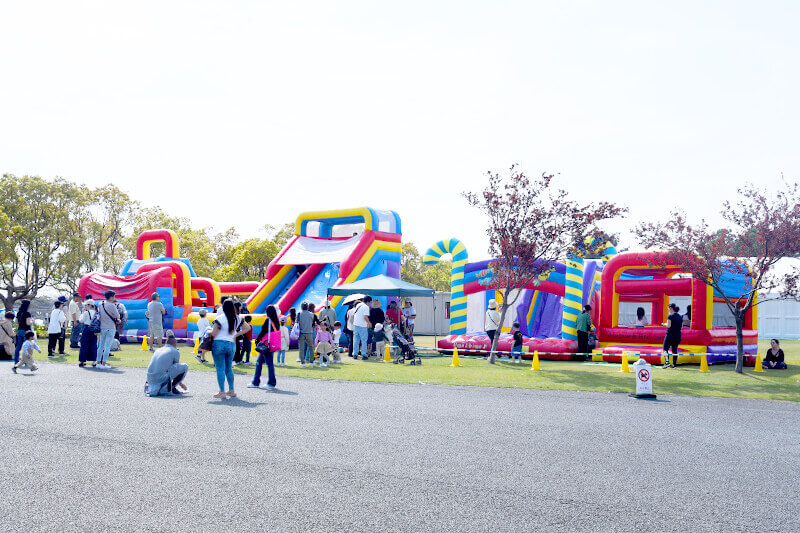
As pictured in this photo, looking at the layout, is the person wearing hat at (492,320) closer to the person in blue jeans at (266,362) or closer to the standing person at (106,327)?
the person in blue jeans at (266,362)

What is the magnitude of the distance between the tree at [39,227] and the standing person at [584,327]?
30.1 m

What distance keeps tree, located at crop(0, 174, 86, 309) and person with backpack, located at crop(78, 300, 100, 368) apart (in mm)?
24310

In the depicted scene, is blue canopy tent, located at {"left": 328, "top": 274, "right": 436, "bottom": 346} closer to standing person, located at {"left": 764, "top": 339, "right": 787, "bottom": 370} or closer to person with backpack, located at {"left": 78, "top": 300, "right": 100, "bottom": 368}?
person with backpack, located at {"left": 78, "top": 300, "right": 100, "bottom": 368}

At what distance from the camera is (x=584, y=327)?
18172 mm

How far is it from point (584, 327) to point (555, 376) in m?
4.44

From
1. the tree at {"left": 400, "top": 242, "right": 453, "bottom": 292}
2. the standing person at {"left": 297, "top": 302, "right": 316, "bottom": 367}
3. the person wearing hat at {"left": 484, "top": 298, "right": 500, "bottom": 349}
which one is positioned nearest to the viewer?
the standing person at {"left": 297, "top": 302, "right": 316, "bottom": 367}

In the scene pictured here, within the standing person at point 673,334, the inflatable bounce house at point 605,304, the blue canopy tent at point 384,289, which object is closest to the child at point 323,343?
the blue canopy tent at point 384,289

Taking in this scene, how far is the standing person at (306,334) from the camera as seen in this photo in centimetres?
1577

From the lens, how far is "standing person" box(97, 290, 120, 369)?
14.7 meters

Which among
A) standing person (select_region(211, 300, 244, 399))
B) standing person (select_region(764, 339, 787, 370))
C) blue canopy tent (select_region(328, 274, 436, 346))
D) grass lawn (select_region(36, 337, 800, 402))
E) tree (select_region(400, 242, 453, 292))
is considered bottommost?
grass lawn (select_region(36, 337, 800, 402))

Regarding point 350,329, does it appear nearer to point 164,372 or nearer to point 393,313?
point 393,313

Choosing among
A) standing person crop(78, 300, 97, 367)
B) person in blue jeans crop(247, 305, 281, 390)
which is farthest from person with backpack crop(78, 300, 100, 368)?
person in blue jeans crop(247, 305, 281, 390)

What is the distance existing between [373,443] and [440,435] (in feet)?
2.80

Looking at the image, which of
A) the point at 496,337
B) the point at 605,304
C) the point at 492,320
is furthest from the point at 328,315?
the point at 605,304
